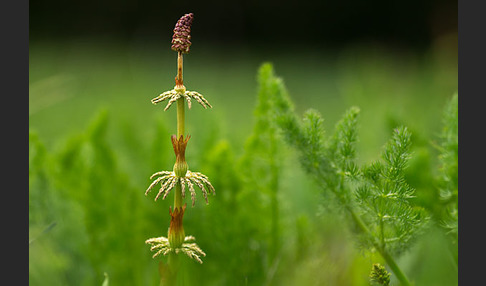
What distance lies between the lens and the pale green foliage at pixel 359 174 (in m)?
0.57

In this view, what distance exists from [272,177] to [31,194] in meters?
0.42

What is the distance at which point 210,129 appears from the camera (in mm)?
1071

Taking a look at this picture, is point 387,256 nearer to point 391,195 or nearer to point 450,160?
point 391,195

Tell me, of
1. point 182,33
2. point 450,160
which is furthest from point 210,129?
point 182,33

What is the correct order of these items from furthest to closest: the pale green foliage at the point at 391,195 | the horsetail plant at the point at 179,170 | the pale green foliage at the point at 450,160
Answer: the pale green foliage at the point at 450,160
the pale green foliage at the point at 391,195
the horsetail plant at the point at 179,170

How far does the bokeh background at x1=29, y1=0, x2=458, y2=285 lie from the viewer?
2.72ft

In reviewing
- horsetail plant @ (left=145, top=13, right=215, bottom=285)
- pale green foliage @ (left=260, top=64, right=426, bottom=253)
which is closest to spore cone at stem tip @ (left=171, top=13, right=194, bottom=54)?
horsetail plant @ (left=145, top=13, right=215, bottom=285)

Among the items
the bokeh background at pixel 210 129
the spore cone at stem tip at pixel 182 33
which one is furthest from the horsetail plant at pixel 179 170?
the bokeh background at pixel 210 129

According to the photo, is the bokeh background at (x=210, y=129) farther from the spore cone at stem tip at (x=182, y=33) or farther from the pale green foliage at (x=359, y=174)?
the spore cone at stem tip at (x=182, y=33)

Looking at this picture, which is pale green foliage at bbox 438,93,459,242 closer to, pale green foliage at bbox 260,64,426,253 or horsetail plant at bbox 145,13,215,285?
pale green foliage at bbox 260,64,426,253

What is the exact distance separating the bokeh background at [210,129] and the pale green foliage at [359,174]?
0.03m

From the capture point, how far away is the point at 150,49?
3010 mm

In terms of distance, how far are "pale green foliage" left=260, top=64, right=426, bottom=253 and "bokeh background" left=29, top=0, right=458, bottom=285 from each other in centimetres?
3

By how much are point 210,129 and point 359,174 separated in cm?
52
